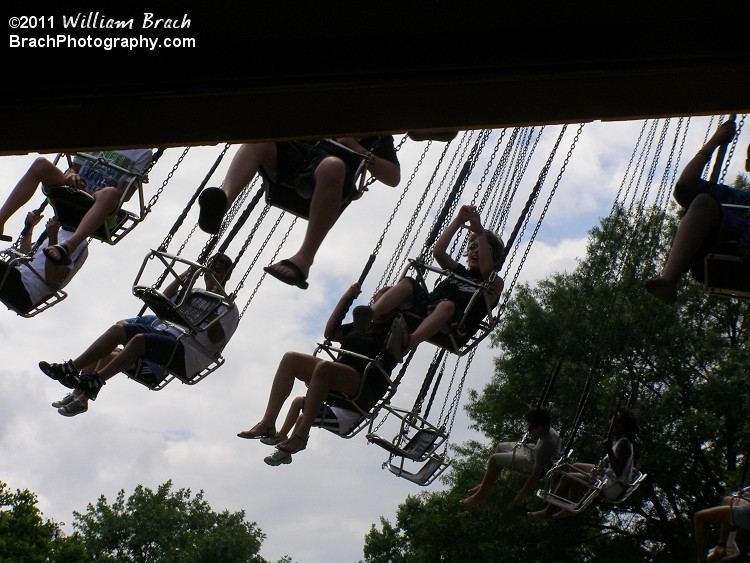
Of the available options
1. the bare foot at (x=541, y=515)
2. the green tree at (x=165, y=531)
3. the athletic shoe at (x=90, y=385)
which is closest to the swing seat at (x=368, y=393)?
the athletic shoe at (x=90, y=385)

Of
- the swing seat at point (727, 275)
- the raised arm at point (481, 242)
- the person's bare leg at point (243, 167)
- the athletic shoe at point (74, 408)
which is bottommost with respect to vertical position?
the athletic shoe at point (74, 408)

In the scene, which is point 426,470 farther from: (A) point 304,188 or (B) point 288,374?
(A) point 304,188

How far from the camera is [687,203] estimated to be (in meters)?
4.96

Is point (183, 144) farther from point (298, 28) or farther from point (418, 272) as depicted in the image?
point (418, 272)

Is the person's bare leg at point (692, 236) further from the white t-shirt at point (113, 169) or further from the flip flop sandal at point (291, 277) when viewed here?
the white t-shirt at point (113, 169)

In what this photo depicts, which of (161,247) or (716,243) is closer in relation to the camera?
(716,243)

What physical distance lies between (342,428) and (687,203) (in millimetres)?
3032

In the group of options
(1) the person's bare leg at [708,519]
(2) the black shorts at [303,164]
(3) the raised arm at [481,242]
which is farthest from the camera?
(1) the person's bare leg at [708,519]

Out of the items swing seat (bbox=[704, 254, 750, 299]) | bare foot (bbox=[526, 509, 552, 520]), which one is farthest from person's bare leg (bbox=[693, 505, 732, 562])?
swing seat (bbox=[704, 254, 750, 299])

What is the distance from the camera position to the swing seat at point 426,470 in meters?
8.27

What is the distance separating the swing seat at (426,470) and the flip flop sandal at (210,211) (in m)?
4.26

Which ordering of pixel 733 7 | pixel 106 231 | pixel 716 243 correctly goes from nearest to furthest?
pixel 733 7 < pixel 716 243 < pixel 106 231

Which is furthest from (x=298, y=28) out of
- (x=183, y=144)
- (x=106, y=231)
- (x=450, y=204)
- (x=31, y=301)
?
(x=450, y=204)

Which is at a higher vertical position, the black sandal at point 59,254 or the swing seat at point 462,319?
the swing seat at point 462,319
